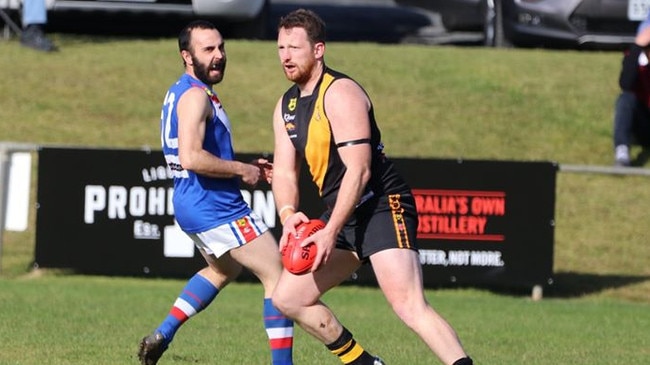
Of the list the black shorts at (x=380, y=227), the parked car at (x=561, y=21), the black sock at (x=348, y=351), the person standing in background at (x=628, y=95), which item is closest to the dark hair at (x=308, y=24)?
the black shorts at (x=380, y=227)

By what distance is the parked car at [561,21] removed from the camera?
776 inches

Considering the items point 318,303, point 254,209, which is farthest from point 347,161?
point 254,209

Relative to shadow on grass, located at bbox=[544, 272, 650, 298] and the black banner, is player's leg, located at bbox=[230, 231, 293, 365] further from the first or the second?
shadow on grass, located at bbox=[544, 272, 650, 298]

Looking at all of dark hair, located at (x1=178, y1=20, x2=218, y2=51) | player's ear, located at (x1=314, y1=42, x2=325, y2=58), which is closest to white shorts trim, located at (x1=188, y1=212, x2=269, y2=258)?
dark hair, located at (x1=178, y1=20, x2=218, y2=51)

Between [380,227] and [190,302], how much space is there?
1.95 m

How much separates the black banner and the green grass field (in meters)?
0.33

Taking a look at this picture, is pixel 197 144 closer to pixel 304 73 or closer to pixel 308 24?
pixel 304 73

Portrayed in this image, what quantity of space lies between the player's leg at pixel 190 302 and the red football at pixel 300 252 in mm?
1619

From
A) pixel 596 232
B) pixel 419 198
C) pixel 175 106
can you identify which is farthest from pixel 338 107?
pixel 596 232

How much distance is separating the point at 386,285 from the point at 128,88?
12.4 meters

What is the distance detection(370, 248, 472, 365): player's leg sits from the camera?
7.18 m

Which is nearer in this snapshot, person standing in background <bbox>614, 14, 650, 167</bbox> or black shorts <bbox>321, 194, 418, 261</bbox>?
black shorts <bbox>321, 194, 418, 261</bbox>

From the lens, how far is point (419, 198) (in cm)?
1364

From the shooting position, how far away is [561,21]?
786 inches
